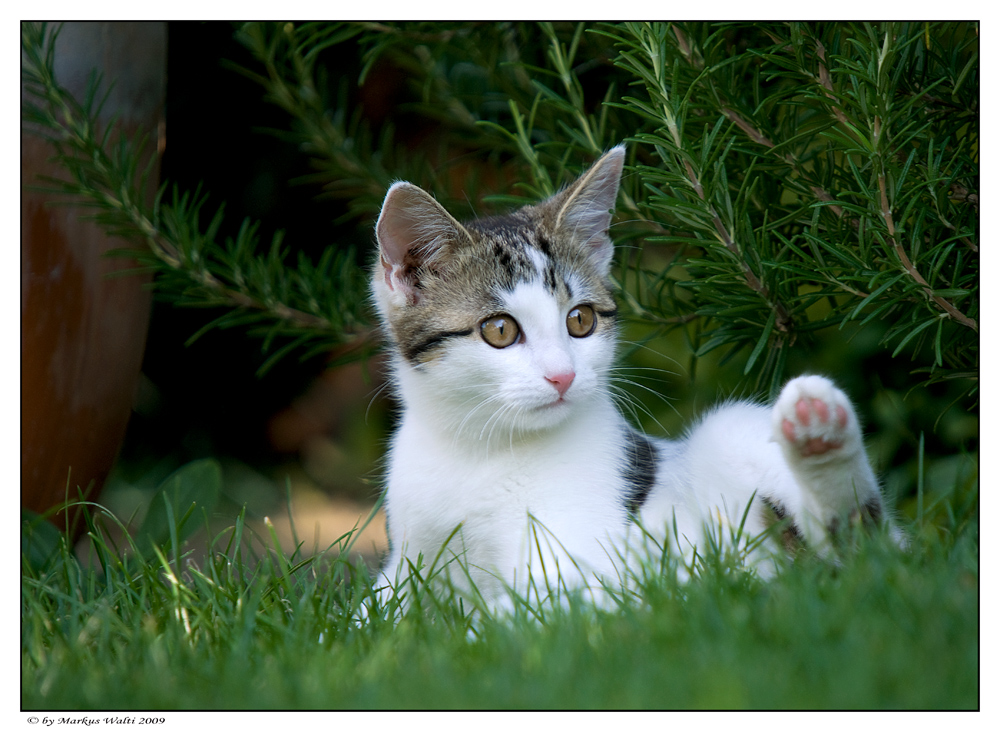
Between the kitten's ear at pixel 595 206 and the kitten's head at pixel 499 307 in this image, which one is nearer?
the kitten's head at pixel 499 307

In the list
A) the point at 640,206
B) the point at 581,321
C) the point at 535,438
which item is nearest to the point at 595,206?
the point at 640,206

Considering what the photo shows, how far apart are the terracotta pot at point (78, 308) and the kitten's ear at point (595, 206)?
1.36 meters

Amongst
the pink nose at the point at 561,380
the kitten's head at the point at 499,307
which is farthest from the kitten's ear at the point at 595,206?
the pink nose at the point at 561,380

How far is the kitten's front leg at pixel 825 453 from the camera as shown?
136cm

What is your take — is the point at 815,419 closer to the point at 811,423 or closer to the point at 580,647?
the point at 811,423

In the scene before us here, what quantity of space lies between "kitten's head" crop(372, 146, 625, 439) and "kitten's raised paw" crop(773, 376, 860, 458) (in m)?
0.44

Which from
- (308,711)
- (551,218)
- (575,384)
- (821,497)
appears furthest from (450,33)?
(308,711)

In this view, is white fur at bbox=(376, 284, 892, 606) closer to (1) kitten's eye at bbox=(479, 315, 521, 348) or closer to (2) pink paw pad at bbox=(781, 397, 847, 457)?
(1) kitten's eye at bbox=(479, 315, 521, 348)

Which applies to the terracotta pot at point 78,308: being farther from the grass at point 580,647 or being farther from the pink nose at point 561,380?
the pink nose at point 561,380

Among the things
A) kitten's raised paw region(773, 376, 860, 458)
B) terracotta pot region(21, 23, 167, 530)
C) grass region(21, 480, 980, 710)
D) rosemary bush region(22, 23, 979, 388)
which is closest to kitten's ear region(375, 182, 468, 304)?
rosemary bush region(22, 23, 979, 388)

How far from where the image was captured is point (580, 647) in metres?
1.16

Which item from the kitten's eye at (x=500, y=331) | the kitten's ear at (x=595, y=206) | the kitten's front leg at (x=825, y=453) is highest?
the kitten's ear at (x=595, y=206)

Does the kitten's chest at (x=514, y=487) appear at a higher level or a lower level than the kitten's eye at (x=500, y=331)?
lower

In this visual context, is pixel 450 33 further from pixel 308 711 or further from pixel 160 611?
pixel 308 711
